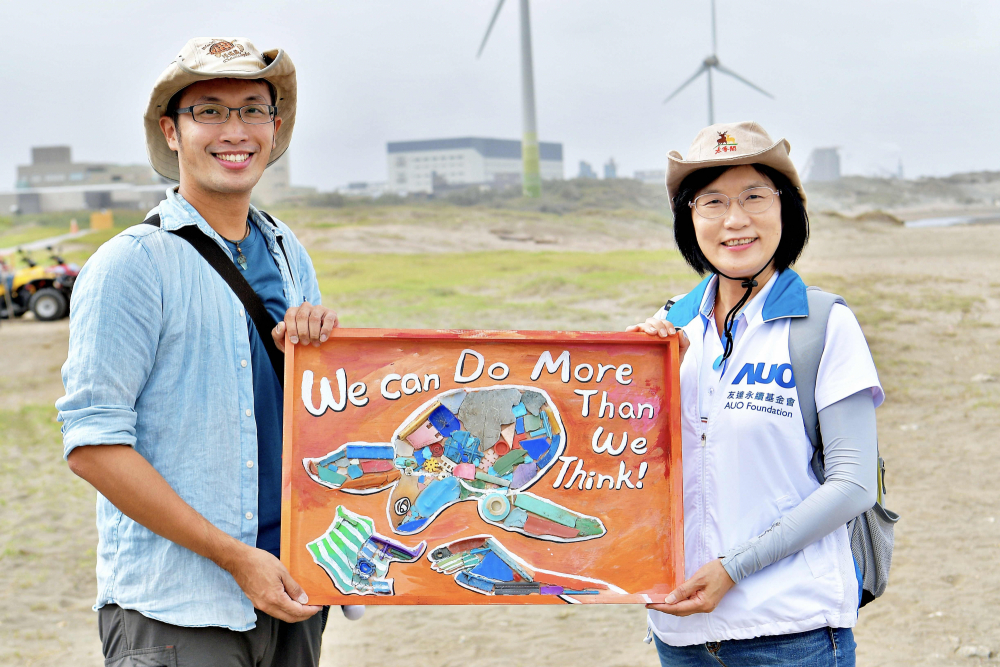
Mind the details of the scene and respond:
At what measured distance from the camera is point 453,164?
219 ft

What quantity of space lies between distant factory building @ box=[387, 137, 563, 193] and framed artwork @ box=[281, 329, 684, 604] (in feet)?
194

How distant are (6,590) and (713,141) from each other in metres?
6.92

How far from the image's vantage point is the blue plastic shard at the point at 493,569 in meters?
2.52

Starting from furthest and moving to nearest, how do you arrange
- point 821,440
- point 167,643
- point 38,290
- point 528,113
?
point 528,113
point 38,290
point 821,440
point 167,643

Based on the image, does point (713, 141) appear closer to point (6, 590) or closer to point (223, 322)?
point (223, 322)

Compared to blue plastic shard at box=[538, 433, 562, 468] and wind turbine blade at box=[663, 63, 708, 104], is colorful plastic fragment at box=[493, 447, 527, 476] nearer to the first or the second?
blue plastic shard at box=[538, 433, 562, 468]

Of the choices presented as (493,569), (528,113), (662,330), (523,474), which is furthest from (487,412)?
(528,113)

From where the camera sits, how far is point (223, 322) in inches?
95.3

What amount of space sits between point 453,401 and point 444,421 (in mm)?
66

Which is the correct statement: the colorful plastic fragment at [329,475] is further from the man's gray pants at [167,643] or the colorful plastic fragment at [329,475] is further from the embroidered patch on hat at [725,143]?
the embroidered patch on hat at [725,143]

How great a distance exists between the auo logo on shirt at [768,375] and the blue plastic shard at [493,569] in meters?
0.85

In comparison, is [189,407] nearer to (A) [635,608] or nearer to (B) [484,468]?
(B) [484,468]

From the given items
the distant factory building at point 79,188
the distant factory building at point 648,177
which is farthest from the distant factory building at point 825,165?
the distant factory building at point 79,188

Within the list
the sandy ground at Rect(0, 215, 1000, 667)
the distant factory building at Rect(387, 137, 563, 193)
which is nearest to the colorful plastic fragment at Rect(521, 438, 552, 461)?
the sandy ground at Rect(0, 215, 1000, 667)
